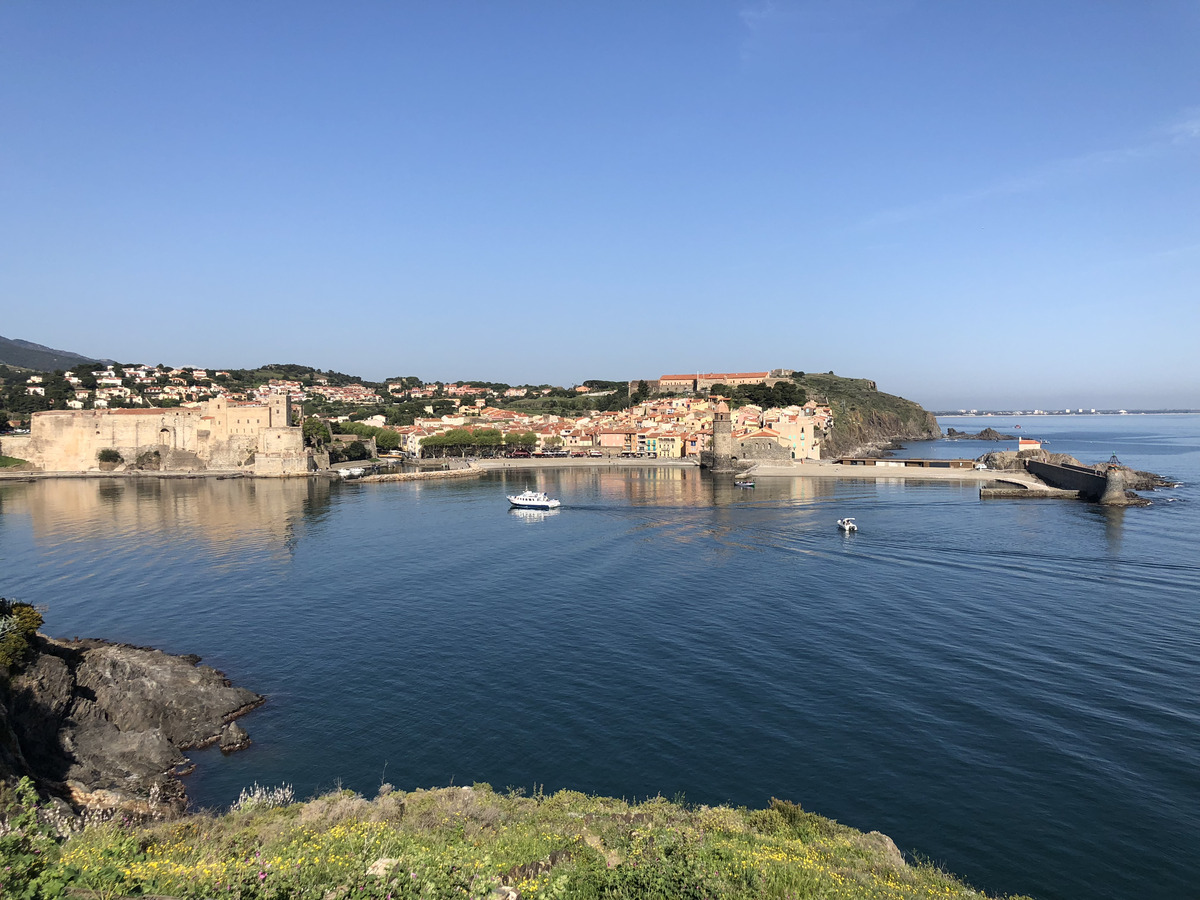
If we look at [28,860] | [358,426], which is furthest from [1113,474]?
[358,426]

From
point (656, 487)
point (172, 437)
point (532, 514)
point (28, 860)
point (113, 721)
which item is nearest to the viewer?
point (28, 860)

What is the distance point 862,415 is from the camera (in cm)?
10331

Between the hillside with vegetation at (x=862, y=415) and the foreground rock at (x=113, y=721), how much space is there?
72123mm

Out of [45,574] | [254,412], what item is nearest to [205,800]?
[45,574]

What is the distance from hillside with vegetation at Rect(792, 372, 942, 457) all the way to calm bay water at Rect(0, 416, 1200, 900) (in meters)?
55.3

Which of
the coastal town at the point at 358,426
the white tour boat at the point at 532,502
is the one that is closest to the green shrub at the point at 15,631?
the white tour boat at the point at 532,502

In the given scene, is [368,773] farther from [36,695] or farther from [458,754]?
[36,695]

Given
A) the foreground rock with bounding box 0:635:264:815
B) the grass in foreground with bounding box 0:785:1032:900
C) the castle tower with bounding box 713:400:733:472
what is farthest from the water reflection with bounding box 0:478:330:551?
the castle tower with bounding box 713:400:733:472

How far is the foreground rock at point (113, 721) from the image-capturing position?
413 inches

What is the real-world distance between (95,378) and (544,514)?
103 meters

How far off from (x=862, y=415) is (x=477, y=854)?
104934 mm

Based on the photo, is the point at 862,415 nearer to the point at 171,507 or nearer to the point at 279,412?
the point at 279,412

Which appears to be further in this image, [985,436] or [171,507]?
[985,436]

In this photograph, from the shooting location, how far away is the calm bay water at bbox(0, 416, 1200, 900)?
34.5ft
